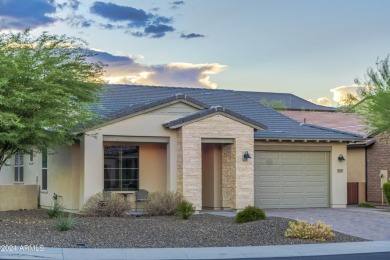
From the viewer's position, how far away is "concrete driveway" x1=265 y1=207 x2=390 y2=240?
69.4ft

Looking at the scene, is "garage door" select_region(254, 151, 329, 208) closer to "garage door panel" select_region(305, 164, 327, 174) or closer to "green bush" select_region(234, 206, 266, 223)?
"garage door panel" select_region(305, 164, 327, 174)

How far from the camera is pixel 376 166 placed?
113 ft

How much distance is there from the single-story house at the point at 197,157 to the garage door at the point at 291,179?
0.04 meters

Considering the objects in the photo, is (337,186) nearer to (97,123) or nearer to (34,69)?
(97,123)

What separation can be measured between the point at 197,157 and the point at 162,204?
242 centimetres

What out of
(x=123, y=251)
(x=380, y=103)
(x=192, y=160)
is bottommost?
(x=123, y=251)

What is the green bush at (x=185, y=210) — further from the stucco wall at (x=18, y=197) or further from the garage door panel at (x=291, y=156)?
the stucco wall at (x=18, y=197)

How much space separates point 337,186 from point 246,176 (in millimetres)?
5413

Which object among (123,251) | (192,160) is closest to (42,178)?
(192,160)

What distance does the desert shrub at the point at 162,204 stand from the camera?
25.6 metres

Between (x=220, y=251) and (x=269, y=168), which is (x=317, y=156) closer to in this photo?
(x=269, y=168)

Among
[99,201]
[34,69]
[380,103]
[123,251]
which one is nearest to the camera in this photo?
[123,251]

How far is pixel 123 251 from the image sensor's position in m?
16.6

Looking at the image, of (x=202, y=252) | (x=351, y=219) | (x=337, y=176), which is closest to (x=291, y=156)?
(x=337, y=176)
